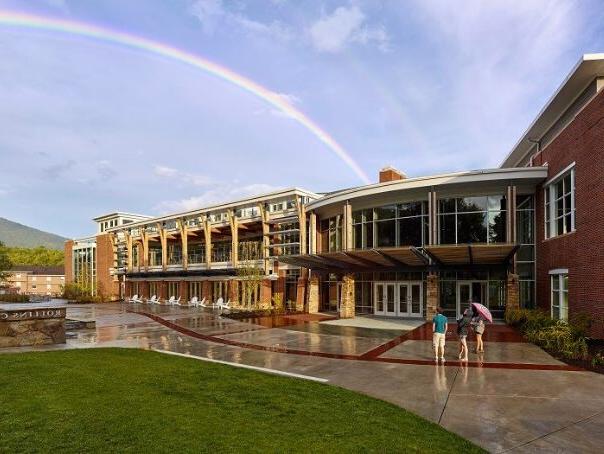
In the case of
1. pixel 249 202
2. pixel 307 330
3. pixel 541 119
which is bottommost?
pixel 307 330

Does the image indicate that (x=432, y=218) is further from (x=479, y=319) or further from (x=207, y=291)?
(x=207, y=291)

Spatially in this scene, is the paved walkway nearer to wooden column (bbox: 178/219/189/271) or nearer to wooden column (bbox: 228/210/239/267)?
wooden column (bbox: 228/210/239/267)

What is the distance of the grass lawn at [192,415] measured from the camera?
6172mm

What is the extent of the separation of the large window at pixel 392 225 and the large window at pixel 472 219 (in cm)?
119

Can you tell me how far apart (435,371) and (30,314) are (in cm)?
1536

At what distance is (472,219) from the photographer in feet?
79.5

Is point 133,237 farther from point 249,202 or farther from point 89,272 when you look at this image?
point 249,202

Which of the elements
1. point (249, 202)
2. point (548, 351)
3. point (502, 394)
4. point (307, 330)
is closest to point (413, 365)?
point (502, 394)

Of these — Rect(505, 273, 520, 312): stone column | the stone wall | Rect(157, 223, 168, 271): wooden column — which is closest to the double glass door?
Rect(505, 273, 520, 312): stone column

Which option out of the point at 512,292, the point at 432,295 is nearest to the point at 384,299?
the point at 432,295

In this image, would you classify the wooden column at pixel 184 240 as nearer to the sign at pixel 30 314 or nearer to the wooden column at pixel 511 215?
the sign at pixel 30 314

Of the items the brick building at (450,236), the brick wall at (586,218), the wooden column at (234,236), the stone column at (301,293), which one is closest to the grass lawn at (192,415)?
the brick wall at (586,218)

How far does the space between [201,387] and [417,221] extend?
19275 mm

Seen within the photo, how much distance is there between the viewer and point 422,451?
6.07 m
